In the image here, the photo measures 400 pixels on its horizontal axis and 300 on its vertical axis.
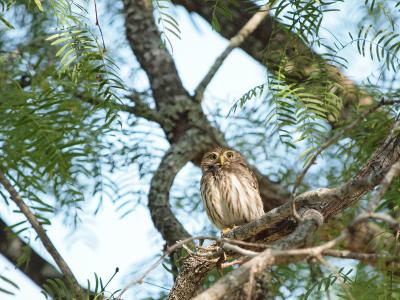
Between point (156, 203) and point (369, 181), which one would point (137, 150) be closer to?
point (156, 203)

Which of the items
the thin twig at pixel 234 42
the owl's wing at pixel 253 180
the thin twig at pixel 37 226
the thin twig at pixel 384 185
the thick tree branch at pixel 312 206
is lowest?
the thin twig at pixel 384 185

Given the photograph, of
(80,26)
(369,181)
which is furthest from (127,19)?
(369,181)

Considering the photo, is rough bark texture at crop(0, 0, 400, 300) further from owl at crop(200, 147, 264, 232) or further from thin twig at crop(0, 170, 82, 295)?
thin twig at crop(0, 170, 82, 295)

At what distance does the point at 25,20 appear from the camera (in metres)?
5.90

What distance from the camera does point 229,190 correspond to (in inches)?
214

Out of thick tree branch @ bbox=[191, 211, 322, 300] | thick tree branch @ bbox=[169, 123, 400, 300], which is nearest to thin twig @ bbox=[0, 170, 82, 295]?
thick tree branch @ bbox=[169, 123, 400, 300]

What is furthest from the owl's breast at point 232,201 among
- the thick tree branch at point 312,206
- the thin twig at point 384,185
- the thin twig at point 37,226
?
the thin twig at point 384,185

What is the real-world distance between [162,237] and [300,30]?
261 centimetres

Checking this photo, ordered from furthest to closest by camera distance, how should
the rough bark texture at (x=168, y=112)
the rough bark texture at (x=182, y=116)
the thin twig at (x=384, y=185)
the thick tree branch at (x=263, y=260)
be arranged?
the rough bark texture at (x=168, y=112), the rough bark texture at (x=182, y=116), the thin twig at (x=384, y=185), the thick tree branch at (x=263, y=260)

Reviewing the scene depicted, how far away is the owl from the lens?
17.4ft

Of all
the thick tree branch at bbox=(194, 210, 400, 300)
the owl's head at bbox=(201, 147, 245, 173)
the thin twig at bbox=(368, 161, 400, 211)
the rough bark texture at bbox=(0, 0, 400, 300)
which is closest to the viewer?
the thick tree branch at bbox=(194, 210, 400, 300)

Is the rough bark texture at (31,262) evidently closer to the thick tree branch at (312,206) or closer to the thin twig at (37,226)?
the thin twig at (37,226)

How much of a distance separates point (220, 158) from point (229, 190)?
36 cm

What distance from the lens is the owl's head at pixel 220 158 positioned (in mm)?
5703
